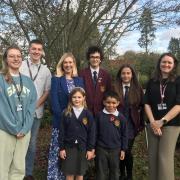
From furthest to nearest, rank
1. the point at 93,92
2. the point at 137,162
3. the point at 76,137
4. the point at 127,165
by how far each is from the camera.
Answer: the point at 137,162 → the point at 127,165 → the point at 93,92 → the point at 76,137

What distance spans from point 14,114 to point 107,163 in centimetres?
147

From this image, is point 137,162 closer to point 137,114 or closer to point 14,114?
point 137,114

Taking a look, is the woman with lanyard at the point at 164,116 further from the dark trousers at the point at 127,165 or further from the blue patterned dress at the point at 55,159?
the blue patterned dress at the point at 55,159

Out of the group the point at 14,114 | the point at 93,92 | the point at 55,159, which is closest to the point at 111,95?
the point at 93,92

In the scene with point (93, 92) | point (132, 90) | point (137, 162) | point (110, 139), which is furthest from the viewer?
point (137, 162)

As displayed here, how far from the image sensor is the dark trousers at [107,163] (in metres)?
5.65

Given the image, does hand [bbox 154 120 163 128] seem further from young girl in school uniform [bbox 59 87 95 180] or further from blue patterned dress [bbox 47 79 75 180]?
blue patterned dress [bbox 47 79 75 180]

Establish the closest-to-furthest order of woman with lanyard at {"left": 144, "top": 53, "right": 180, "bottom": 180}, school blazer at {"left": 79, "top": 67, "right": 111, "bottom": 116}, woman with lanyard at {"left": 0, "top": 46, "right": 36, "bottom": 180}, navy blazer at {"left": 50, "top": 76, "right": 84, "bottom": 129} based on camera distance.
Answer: woman with lanyard at {"left": 0, "top": 46, "right": 36, "bottom": 180}, woman with lanyard at {"left": 144, "top": 53, "right": 180, "bottom": 180}, navy blazer at {"left": 50, "top": 76, "right": 84, "bottom": 129}, school blazer at {"left": 79, "top": 67, "right": 111, "bottom": 116}

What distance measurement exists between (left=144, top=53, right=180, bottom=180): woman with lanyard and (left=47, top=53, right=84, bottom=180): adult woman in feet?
3.56

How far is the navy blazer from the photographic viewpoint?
5.61 metres

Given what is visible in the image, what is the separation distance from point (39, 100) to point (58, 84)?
472mm

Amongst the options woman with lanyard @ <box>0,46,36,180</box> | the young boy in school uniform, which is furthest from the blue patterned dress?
the young boy in school uniform

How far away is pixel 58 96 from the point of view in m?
5.66

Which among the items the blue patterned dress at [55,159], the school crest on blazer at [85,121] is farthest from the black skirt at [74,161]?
the school crest on blazer at [85,121]
